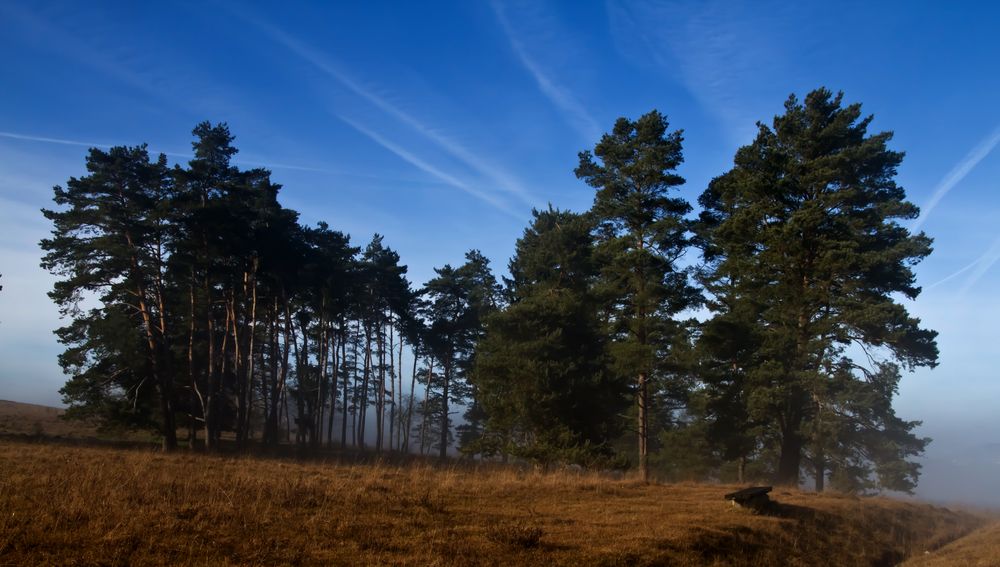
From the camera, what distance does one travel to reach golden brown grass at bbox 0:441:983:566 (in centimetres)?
730

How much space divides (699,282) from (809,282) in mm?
4619

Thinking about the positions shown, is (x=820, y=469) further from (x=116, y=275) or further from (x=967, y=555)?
(x=116, y=275)

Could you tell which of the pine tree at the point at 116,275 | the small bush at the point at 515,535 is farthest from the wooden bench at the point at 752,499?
the pine tree at the point at 116,275

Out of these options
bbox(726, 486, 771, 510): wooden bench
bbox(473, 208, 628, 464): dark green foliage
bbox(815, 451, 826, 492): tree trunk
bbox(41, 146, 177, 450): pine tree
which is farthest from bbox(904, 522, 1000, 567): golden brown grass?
bbox(41, 146, 177, 450): pine tree

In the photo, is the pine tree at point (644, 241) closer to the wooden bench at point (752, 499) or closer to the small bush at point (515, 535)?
the wooden bench at point (752, 499)

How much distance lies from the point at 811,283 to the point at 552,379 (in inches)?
458

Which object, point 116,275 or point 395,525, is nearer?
point 395,525

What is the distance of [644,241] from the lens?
24578mm

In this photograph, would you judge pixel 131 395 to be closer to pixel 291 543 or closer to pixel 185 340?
pixel 185 340

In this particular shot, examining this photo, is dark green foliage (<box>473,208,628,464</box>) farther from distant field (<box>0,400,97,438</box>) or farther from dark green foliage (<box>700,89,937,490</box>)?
distant field (<box>0,400,97,438</box>)

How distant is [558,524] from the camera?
422 inches

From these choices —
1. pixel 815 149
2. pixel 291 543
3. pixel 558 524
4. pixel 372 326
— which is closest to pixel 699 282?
pixel 815 149

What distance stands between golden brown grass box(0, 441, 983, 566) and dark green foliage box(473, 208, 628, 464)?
25.6 ft

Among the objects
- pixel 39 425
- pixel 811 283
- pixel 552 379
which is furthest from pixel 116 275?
pixel 811 283
